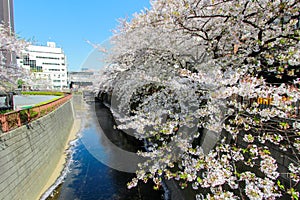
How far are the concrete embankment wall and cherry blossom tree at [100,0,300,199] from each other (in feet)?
11.2

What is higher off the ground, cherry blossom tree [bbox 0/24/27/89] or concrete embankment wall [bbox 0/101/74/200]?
cherry blossom tree [bbox 0/24/27/89]

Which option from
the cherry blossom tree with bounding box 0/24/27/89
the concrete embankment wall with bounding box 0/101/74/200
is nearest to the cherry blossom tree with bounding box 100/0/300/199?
the concrete embankment wall with bounding box 0/101/74/200

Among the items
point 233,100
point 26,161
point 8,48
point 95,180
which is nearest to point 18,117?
point 26,161

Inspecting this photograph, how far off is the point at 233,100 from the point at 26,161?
6327 millimetres

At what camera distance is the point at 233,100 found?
170 inches

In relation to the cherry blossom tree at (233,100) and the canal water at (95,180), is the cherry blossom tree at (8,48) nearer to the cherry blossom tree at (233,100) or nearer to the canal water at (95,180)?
the cherry blossom tree at (233,100)

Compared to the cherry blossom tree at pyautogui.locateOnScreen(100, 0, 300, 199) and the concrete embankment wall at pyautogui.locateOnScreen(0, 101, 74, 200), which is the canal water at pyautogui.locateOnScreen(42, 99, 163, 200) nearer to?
the concrete embankment wall at pyautogui.locateOnScreen(0, 101, 74, 200)

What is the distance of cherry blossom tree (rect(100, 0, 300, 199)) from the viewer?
2.74 metres

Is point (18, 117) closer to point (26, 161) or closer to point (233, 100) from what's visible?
point (26, 161)

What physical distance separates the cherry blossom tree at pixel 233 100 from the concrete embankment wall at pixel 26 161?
3421 millimetres

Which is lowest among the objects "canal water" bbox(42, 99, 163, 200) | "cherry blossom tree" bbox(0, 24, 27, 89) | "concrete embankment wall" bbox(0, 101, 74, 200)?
"canal water" bbox(42, 99, 163, 200)

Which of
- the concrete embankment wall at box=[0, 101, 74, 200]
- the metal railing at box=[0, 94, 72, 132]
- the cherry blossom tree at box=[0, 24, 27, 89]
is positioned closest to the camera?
the concrete embankment wall at box=[0, 101, 74, 200]

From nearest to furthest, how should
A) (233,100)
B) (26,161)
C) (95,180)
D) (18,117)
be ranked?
(233,100) → (26,161) → (18,117) → (95,180)

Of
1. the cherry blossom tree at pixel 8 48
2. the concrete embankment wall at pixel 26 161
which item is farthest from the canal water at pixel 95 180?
the cherry blossom tree at pixel 8 48
